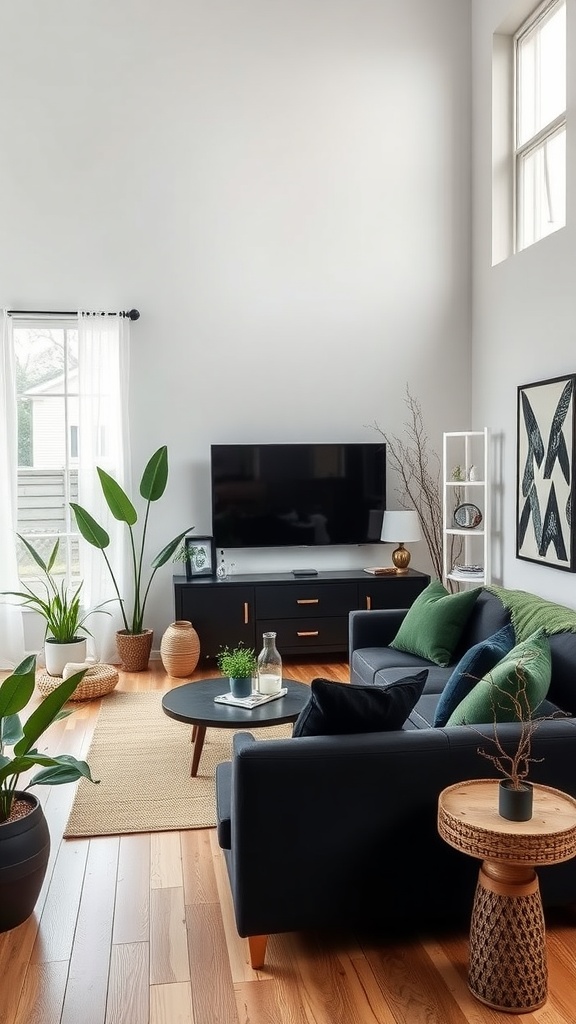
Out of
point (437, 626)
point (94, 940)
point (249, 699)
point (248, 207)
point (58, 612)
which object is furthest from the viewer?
point (248, 207)

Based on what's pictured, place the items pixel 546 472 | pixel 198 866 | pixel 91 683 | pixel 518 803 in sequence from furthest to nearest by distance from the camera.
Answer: pixel 91 683 → pixel 546 472 → pixel 198 866 → pixel 518 803

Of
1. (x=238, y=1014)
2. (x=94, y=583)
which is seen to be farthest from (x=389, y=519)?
(x=238, y=1014)

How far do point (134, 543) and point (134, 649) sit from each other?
74 centimetres

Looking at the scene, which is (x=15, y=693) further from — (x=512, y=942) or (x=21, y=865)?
(x=512, y=942)

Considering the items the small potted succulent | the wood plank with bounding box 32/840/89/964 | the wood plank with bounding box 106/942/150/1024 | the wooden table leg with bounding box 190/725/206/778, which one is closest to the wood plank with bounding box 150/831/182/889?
the wood plank with bounding box 32/840/89/964

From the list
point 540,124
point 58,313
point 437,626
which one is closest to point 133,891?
point 437,626

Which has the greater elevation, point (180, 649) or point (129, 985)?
point (180, 649)

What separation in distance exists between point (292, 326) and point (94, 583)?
2242 mm

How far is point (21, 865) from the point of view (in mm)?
2424

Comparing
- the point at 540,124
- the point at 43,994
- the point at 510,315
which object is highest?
the point at 540,124

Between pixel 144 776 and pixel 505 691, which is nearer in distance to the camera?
pixel 505 691

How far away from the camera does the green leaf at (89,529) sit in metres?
5.43

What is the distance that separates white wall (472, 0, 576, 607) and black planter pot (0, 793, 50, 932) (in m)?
3.01

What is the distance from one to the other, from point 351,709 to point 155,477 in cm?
347
